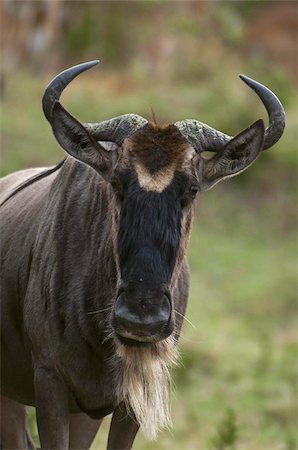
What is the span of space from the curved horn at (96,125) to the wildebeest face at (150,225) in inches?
3.0

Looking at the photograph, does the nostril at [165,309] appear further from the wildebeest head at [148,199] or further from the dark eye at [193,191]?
the dark eye at [193,191]

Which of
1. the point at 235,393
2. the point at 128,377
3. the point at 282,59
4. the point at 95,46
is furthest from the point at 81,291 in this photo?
the point at 282,59

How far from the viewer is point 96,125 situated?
5266mm

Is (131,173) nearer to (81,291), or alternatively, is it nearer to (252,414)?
(81,291)

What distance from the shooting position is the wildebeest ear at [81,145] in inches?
203

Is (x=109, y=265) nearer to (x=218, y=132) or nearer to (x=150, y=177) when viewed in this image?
(x=150, y=177)

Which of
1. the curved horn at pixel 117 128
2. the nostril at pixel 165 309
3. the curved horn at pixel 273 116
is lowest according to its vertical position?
the nostril at pixel 165 309

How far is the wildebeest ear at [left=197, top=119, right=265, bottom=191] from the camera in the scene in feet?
17.1

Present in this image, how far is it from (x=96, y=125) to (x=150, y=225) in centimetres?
61

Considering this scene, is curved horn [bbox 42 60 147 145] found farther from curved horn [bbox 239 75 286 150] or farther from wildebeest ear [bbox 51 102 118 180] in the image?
curved horn [bbox 239 75 286 150]

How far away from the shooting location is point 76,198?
222 inches

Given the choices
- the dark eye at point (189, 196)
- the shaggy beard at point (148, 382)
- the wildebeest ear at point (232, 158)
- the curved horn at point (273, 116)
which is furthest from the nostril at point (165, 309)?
the curved horn at point (273, 116)

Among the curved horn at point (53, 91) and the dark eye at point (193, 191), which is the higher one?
the curved horn at point (53, 91)

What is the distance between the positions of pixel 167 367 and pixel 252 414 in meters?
6.17
